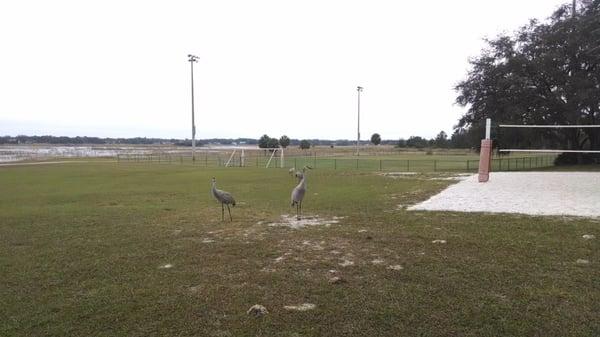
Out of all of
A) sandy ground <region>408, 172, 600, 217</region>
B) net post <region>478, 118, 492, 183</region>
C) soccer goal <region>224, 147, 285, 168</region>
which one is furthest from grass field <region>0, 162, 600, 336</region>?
soccer goal <region>224, 147, 285, 168</region>

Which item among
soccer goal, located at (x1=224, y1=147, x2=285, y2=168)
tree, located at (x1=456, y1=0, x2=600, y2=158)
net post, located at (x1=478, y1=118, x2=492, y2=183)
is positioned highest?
tree, located at (x1=456, y1=0, x2=600, y2=158)

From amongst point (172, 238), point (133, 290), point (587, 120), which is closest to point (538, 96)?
point (587, 120)

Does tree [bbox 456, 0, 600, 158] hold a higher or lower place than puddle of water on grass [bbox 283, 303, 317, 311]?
higher

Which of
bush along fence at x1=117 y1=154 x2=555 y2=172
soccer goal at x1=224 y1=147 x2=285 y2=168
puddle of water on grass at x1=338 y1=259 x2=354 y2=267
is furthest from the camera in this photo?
soccer goal at x1=224 y1=147 x2=285 y2=168

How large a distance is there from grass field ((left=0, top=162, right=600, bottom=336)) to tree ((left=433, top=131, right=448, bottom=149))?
112 metres

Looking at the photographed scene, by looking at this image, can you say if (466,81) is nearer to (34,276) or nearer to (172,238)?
(172,238)

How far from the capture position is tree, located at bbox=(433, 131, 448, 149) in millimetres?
116812

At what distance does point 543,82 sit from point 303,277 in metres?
33.9

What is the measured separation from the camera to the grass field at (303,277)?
13.9 ft

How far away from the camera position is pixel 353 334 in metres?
4.01

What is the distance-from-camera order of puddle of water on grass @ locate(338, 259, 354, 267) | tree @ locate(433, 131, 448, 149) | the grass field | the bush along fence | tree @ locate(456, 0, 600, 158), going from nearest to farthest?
1. the grass field
2. puddle of water on grass @ locate(338, 259, 354, 267)
3. tree @ locate(456, 0, 600, 158)
4. the bush along fence
5. tree @ locate(433, 131, 448, 149)

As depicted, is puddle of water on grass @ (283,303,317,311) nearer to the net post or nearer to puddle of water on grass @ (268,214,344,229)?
puddle of water on grass @ (268,214,344,229)

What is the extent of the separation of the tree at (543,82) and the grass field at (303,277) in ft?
82.9

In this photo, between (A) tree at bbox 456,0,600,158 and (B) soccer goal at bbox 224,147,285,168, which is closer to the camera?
(A) tree at bbox 456,0,600,158
